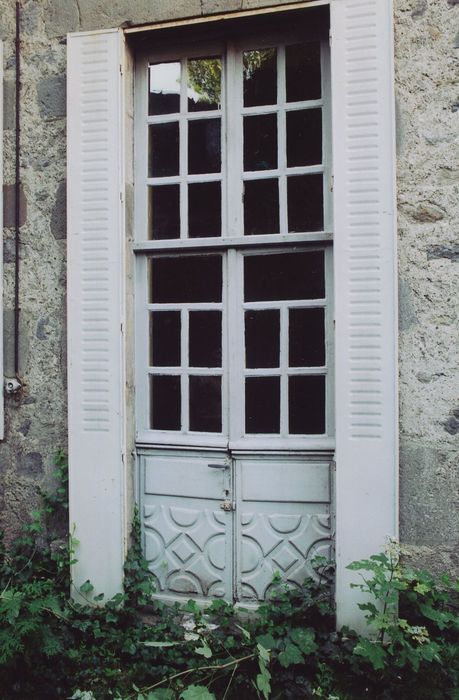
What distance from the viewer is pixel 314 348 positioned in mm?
3545

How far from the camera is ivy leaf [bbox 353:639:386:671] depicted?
277cm

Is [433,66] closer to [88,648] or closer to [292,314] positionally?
[292,314]

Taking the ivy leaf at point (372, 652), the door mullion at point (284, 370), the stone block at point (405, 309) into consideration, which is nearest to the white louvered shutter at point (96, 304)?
the door mullion at point (284, 370)

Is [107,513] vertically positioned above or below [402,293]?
below

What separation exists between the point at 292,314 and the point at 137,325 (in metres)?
0.95

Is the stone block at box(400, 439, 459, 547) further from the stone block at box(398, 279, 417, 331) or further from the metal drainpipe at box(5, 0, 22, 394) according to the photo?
the metal drainpipe at box(5, 0, 22, 394)

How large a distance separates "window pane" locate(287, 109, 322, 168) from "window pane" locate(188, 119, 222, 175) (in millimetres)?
435

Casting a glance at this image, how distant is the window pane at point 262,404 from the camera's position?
3.59 meters

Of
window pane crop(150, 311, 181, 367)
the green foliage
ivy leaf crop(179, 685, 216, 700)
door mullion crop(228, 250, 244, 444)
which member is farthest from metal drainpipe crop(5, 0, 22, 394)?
ivy leaf crop(179, 685, 216, 700)

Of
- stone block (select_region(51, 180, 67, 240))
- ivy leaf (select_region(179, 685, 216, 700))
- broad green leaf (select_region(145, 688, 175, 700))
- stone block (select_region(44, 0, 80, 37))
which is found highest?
stone block (select_region(44, 0, 80, 37))

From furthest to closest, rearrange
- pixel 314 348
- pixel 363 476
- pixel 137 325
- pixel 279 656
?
pixel 137 325 < pixel 314 348 < pixel 363 476 < pixel 279 656

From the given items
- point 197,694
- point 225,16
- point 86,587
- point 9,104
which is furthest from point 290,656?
point 9,104

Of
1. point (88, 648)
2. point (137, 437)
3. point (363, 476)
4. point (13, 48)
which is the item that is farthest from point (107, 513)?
point (13, 48)

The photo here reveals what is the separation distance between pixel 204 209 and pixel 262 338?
0.86 m
